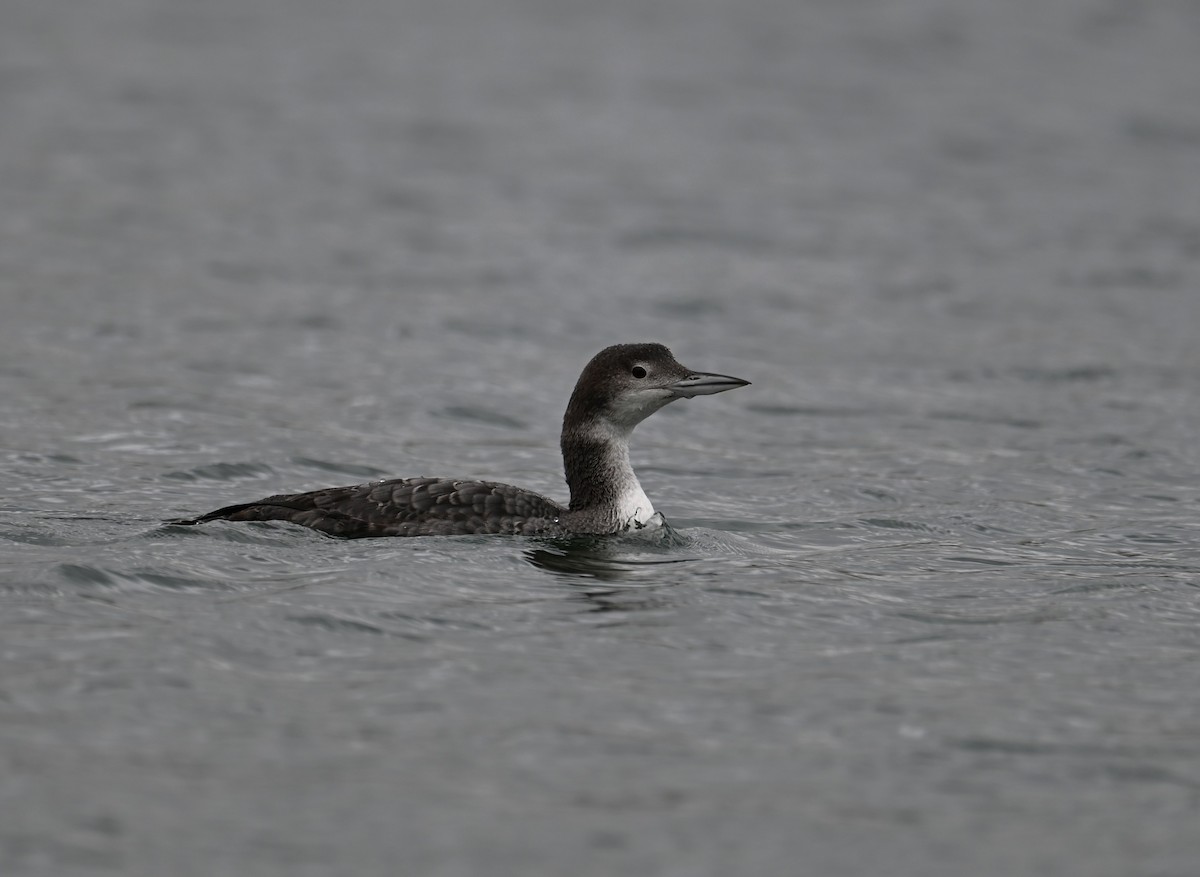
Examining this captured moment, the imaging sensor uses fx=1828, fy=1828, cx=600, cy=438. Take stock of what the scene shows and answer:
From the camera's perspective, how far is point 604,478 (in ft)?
33.4

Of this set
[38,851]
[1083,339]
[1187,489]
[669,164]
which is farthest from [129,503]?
[669,164]

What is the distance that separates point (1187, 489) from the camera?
12.1 m

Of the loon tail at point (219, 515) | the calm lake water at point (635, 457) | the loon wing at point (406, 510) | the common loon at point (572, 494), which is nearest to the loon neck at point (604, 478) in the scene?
the common loon at point (572, 494)

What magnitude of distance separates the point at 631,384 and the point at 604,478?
1.79 feet

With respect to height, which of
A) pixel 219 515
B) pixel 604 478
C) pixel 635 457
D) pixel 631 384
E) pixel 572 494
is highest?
pixel 631 384

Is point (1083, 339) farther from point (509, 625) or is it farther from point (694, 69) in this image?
point (694, 69)

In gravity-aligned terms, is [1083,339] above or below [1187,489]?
above

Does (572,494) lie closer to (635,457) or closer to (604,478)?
(604,478)

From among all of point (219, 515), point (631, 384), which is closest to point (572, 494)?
point (631, 384)

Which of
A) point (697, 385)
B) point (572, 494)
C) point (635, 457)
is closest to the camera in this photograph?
point (697, 385)

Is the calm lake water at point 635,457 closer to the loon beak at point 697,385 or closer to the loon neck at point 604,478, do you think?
the loon neck at point 604,478

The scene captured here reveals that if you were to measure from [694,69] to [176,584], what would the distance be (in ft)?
84.0

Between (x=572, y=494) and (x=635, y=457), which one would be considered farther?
(x=635, y=457)

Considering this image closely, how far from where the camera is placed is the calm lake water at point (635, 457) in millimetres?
6391
